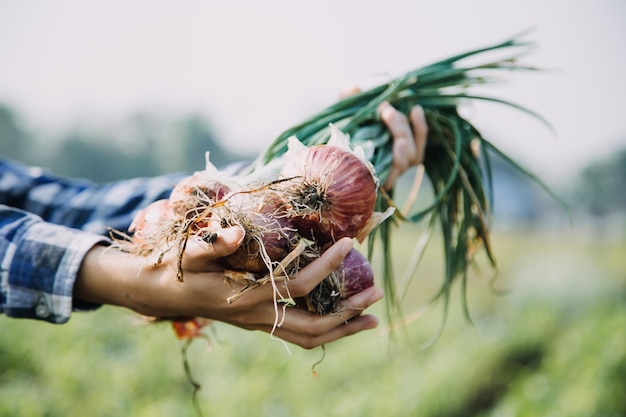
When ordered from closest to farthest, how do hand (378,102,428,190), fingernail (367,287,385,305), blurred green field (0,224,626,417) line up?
fingernail (367,287,385,305) < hand (378,102,428,190) < blurred green field (0,224,626,417)

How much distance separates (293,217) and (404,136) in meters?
0.63

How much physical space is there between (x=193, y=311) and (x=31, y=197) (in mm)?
820

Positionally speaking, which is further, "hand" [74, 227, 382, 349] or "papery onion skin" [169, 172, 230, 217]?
"papery onion skin" [169, 172, 230, 217]

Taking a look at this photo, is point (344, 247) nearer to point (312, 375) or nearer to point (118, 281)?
point (118, 281)

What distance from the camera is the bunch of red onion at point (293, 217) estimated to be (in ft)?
2.55

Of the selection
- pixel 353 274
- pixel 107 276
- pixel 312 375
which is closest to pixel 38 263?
pixel 107 276

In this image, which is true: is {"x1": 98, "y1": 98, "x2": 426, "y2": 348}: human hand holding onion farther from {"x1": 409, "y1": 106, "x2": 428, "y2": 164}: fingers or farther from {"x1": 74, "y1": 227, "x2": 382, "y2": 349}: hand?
{"x1": 409, "y1": 106, "x2": 428, "y2": 164}: fingers

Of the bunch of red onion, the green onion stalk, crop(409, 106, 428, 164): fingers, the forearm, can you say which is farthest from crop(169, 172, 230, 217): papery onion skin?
crop(409, 106, 428, 164): fingers

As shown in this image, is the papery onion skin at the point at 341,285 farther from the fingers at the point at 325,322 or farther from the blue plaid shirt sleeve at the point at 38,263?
the blue plaid shirt sleeve at the point at 38,263

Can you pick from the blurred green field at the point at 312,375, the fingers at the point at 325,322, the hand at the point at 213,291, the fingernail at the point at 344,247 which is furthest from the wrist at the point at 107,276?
the blurred green field at the point at 312,375

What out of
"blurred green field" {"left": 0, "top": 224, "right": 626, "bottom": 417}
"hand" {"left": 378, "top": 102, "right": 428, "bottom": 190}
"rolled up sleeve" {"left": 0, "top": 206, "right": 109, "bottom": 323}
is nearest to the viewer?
"rolled up sleeve" {"left": 0, "top": 206, "right": 109, "bottom": 323}

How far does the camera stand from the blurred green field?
2.73m

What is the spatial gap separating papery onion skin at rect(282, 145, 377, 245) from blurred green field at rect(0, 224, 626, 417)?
1.28 m

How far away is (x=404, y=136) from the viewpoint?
1336mm
